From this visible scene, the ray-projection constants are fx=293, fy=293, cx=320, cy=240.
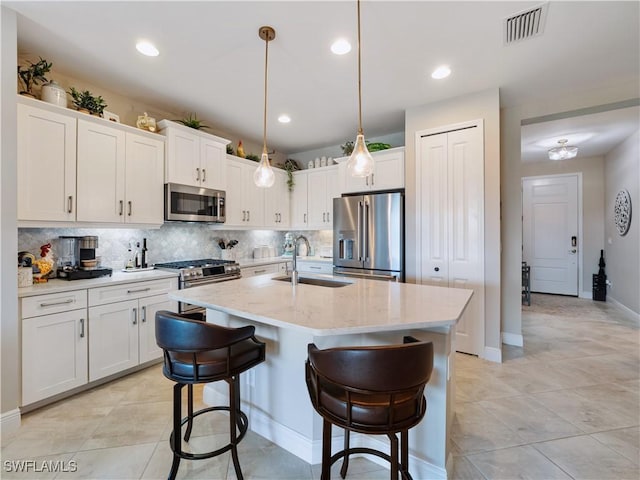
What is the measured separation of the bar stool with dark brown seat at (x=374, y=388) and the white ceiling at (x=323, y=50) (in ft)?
6.96

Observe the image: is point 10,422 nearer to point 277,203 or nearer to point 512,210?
point 277,203

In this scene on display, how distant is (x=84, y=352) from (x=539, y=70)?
468 centimetres

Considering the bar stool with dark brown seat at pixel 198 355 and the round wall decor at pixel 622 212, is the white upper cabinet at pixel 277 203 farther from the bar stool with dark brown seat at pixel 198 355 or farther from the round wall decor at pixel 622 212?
the round wall decor at pixel 622 212

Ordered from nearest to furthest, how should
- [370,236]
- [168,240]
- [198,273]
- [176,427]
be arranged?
[176,427] < [198,273] < [168,240] < [370,236]

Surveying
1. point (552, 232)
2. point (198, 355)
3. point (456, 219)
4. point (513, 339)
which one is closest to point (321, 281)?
point (198, 355)

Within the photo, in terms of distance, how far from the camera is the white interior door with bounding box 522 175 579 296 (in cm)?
605

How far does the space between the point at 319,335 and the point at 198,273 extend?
93.9 inches

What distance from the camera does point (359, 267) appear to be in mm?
3840

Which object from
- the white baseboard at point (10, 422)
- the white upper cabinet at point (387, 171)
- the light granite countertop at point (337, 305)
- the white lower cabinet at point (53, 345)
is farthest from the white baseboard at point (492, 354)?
the white baseboard at point (10, 422)

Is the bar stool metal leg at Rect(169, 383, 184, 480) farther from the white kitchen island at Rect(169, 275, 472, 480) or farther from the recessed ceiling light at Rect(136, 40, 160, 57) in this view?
the recessed ceiling light at Rect(136, 40, 160, 57)

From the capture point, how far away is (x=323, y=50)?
7.87 ft

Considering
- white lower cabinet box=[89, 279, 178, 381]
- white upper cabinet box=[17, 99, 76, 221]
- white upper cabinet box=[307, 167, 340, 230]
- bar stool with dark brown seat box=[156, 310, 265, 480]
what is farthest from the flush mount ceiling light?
white upper cabinet box=[17, 99, 76, 221]

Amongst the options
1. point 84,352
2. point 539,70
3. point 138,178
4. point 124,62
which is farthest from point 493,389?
point 124,62

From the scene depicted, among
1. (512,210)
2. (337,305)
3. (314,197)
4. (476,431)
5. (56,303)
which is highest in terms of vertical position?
(314,197)
